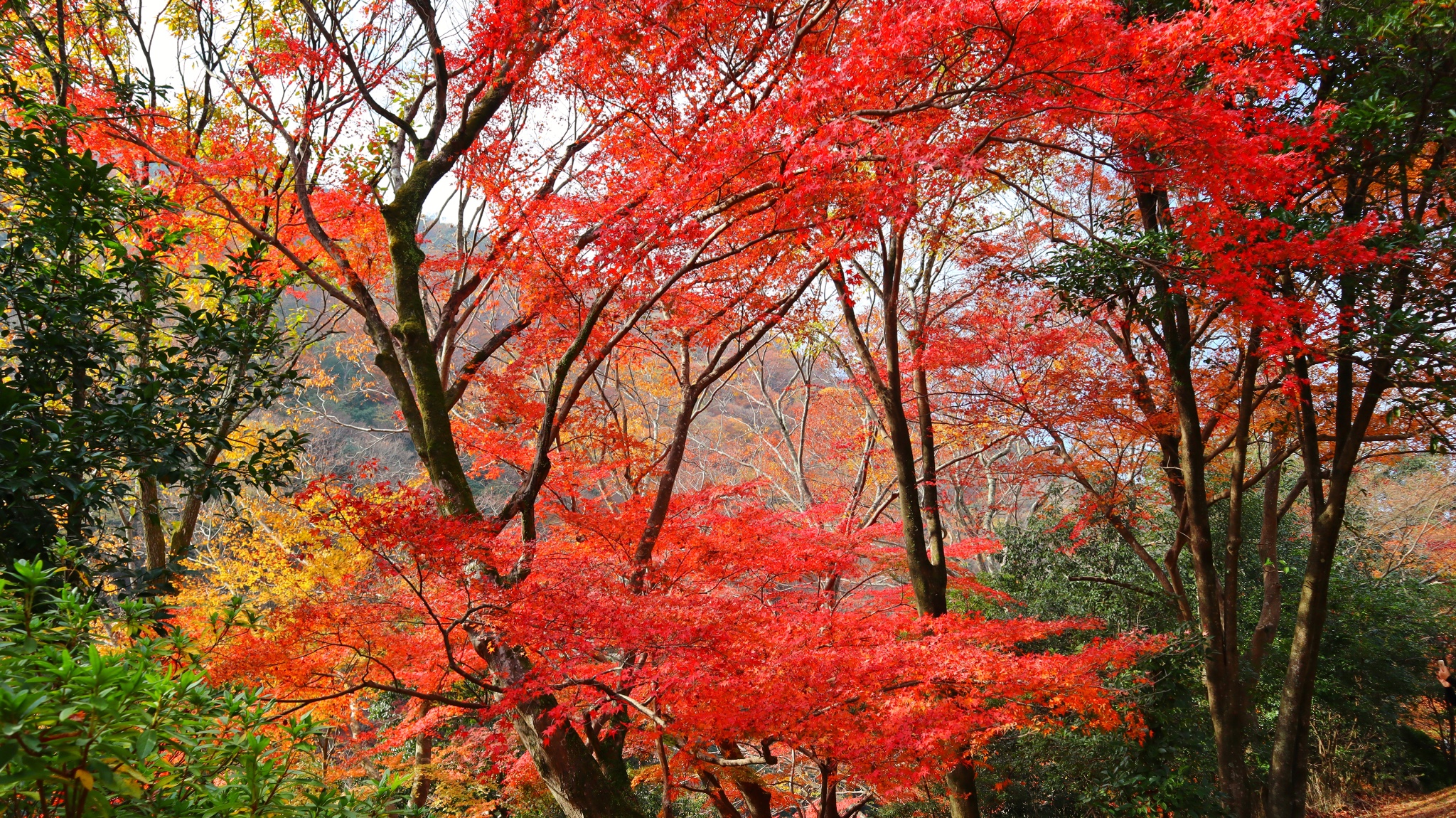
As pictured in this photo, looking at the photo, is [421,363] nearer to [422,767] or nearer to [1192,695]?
[422,767]

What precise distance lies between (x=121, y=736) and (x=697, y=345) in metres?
7.70

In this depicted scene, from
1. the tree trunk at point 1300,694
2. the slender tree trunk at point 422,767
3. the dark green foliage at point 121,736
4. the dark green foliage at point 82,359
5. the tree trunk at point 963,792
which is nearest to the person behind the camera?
the dark green foliage at point 121,736

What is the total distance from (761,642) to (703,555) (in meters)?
1.98

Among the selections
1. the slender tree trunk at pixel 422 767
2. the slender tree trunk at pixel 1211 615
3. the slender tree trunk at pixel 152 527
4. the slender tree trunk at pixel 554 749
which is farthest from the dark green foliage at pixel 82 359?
the slender tree trunk at pixel 1211 615

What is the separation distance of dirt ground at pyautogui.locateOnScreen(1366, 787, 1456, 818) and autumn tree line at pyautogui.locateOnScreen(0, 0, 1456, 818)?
1849 mm

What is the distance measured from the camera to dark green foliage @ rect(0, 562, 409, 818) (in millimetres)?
1294

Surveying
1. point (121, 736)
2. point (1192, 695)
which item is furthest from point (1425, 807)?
point (121, 736)

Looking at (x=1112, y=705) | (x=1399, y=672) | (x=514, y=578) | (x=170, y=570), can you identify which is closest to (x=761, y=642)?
(x=514, y=578)

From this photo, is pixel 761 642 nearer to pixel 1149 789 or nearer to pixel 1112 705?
pixel 1112 705

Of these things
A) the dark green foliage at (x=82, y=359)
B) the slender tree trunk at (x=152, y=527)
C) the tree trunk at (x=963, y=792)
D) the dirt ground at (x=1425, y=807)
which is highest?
the dark green foliage at (x=82, y=359)

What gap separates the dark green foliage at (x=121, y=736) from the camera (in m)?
1.29

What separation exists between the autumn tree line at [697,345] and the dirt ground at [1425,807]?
6.07ft

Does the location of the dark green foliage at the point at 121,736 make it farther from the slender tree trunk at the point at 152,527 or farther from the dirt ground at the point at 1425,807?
the dirt ground at the point at 1425,807

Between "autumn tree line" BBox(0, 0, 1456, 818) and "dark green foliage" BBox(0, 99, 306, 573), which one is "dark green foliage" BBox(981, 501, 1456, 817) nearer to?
"autumn tree line" BBox(0, 0, 1456, 818)
